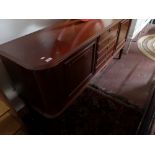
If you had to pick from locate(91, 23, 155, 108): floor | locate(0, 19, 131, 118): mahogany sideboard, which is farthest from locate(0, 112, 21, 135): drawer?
locate(91, 23, 155, 108): floor

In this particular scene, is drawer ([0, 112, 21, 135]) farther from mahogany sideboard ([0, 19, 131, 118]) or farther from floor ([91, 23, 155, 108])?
floor ([91, 23, 155, 108])

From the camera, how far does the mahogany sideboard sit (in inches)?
31.4

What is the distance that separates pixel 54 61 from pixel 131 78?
1.29 m

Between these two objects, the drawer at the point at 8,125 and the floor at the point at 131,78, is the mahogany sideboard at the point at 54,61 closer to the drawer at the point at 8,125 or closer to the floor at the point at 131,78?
the drawer at the point at 8,125

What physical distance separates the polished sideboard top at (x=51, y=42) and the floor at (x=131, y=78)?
0.71 metres

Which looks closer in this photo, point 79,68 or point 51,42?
point 51,42

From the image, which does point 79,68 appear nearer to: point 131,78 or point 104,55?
point 104,55

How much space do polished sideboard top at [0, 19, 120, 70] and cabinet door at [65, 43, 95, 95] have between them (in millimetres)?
80

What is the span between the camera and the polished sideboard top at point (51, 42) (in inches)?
30.8

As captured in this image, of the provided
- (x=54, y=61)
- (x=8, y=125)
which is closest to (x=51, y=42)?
(x=54, y=61)

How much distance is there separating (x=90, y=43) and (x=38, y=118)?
80cm

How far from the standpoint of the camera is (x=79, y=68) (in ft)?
3.51

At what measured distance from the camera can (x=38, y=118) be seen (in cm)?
129

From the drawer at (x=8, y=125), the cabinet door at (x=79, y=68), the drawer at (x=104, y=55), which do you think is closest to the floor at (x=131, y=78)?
the drawer at (x=104, y=55)
